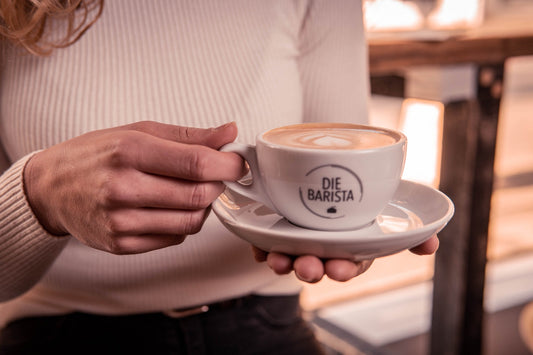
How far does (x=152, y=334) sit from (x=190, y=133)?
431 millimetres

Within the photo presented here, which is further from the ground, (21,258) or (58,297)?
(21,258)

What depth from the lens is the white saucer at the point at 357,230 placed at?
1.53ft

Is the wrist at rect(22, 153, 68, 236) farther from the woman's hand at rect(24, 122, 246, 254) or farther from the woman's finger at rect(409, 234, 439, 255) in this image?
the woman's finger at rect(409, 234, 439, 255)

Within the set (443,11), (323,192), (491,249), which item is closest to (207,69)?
(323,192)

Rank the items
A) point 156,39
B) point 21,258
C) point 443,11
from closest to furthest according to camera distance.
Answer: point 21,258, point 156,39, point 443,11

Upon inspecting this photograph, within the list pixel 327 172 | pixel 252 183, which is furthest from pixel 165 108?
pixel 327 172

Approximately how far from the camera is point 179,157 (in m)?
0.44

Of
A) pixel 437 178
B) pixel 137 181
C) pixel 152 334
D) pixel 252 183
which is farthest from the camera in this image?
pixel 437 178

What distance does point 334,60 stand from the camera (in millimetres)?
864

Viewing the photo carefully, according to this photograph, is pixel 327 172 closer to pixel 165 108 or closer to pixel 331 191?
pixel 331 191

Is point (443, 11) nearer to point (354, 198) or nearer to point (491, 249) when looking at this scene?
point (354, 198)

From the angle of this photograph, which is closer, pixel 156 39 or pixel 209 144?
pixel 209 144

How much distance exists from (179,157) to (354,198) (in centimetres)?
18

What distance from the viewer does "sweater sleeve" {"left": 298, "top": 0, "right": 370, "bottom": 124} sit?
0.86 metres
